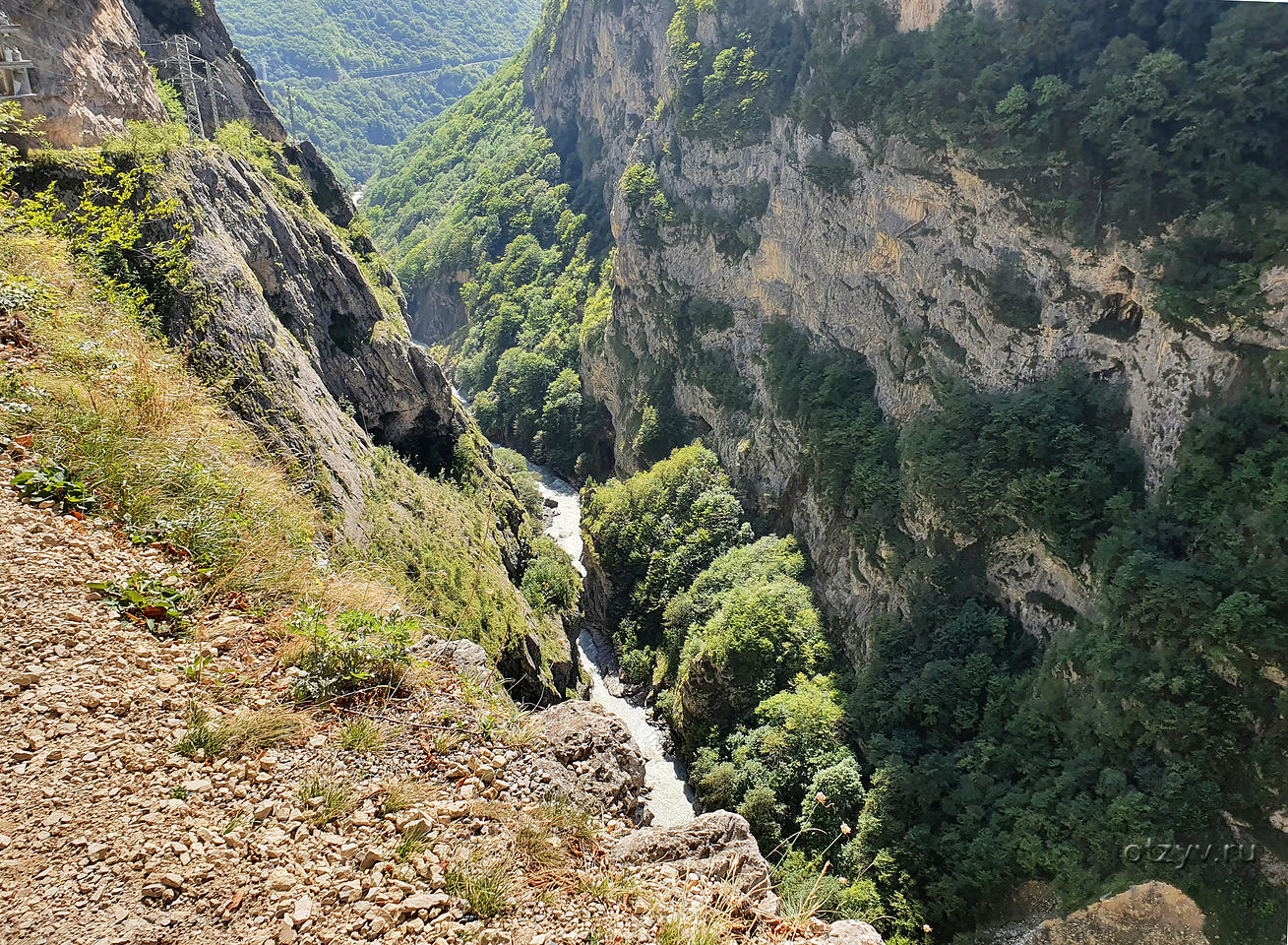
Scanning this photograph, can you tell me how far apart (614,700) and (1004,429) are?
74.1 ft

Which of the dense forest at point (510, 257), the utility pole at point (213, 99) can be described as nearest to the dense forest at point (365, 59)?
the dense forest at point (510, 257)

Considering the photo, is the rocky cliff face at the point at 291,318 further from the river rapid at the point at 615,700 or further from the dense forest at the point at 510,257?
the dense forest at the point at 510,257

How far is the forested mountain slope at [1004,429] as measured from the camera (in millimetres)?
20016

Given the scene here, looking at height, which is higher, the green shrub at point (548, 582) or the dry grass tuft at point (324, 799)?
the dry grass tuft at point (324, 799)

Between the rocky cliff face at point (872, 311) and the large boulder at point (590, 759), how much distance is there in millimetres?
20016

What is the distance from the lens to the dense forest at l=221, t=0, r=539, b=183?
142587 millimetres

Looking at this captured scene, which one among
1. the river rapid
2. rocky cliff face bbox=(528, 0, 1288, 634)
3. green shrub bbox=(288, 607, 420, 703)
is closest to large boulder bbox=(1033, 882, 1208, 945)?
rocky cliff face bbox=(528, 0, 1288, 634)

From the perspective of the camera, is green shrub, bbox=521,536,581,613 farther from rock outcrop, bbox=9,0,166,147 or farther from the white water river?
rock outcrop, bbox=9,0,166,147

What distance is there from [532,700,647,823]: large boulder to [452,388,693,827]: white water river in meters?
7.30

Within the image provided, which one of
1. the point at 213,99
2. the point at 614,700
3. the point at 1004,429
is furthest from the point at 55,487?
the point at 614,700

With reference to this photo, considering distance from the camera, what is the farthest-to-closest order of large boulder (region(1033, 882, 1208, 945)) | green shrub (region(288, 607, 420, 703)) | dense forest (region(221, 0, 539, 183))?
1. dense forest (region(221, 0, 539, 183))
2. large boulder (region(1033, 882, 1208, 945))
3. green shrub (region(288, 607, 420, 703))

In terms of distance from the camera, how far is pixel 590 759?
28.7ft

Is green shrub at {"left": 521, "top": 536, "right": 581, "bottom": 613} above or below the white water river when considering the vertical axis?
above

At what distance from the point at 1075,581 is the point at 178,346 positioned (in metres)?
24.8
